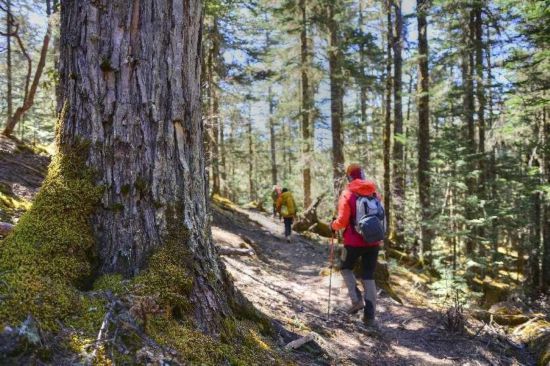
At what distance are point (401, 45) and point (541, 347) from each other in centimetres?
1151

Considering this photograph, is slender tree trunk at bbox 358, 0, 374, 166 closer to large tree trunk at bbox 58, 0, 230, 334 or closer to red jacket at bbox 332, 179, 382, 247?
red jacket at bbox 332, 179, 382, 247

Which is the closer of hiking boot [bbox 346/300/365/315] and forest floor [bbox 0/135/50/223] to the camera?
forest floor [bbox 0/135/50/223]

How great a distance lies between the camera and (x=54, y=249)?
2.37 meters

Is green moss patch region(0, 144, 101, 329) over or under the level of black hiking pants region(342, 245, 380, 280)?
over

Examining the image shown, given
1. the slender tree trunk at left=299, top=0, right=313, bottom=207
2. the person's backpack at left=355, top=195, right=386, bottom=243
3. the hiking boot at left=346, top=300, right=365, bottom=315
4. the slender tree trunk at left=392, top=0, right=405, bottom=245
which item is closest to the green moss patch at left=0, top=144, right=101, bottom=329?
the person's backpack at left=355, top=195, right=386, bottom=243

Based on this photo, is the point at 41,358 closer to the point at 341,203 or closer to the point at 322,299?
the point at 341,203

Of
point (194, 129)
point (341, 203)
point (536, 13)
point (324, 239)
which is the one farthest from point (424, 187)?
point (194, 129)

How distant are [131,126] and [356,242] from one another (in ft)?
11.6

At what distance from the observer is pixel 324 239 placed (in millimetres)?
16078

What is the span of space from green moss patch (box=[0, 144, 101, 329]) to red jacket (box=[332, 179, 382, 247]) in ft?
10.9

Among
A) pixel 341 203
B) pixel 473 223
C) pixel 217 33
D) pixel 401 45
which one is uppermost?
pixel 217 33

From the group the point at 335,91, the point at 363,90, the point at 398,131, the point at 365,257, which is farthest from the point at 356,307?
the point at 363,90

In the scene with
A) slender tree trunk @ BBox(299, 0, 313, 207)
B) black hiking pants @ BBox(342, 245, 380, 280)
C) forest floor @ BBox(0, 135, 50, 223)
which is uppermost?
slender tree trunk @ BBox(299, 0, 313, 207)

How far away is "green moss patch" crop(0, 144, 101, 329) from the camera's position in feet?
6.31
